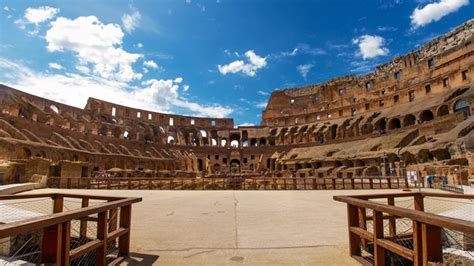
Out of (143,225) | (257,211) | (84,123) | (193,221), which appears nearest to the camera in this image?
(143,225)

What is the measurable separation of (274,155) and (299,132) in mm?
8024

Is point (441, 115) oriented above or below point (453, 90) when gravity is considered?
below

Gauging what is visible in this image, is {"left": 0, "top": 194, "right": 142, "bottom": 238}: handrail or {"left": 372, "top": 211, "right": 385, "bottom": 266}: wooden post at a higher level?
{"left": 0, "top": 194, "right": 142, "bottom": 238}: handrail

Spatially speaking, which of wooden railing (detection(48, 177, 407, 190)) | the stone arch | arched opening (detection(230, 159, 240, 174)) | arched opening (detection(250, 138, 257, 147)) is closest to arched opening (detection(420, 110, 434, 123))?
the stone arch

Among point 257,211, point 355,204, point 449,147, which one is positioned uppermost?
point 449,147

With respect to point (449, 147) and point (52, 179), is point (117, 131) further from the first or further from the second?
point (449, 147)

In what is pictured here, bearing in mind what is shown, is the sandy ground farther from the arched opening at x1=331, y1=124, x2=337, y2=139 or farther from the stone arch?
the arched opening at x1=331, y1=124, x2=337, y2=139

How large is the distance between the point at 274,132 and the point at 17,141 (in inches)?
1810

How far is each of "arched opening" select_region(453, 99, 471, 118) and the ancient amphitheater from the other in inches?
6.2

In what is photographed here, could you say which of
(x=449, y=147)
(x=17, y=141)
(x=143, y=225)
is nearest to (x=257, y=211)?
(x=143, y=225)

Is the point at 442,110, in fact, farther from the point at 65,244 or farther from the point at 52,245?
the point at 52,245

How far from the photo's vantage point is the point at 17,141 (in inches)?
973

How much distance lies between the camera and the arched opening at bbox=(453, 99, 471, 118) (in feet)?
103

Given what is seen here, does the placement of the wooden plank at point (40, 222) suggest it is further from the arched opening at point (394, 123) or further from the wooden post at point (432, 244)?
the arched opening at point (394, 123)
